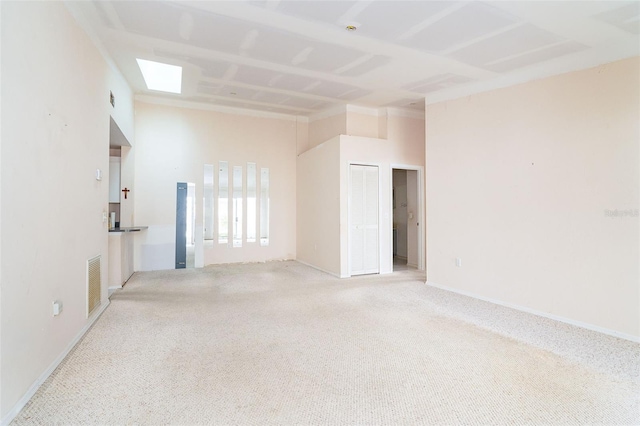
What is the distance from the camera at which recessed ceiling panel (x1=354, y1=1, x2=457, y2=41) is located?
2969 millimetres

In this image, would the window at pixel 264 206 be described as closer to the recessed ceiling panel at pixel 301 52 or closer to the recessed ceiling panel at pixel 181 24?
the recessed ceiling panel at pixel 301 52

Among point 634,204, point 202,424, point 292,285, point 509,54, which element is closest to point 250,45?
point 509,54

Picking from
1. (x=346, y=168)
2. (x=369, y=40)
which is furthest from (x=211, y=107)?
(x=369, y=40)

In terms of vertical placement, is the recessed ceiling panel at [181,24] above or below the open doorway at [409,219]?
above

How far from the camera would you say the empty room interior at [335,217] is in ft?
6.77

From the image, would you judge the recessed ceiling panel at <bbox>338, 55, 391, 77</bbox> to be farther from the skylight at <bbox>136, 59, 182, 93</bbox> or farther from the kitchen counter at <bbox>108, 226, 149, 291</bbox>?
the kitchen counter at <bbox>108, 226, 149, 291</bbox>

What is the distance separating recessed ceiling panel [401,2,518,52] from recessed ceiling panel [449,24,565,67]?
0.17m

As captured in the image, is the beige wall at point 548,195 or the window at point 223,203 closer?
the beige wall at point 548,195

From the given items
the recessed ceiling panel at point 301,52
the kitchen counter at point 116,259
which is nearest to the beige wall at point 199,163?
the kitchen counter at point 116,259

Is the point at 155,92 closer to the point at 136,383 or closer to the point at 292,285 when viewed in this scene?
the point at 292,285

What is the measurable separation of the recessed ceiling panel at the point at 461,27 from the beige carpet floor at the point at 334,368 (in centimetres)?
299

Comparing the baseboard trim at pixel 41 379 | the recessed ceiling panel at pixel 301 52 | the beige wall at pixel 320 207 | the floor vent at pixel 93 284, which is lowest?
the baseboard trim at pixel 41 379

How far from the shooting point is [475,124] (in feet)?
15.2

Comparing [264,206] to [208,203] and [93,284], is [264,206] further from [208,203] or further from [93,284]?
[93,284]
